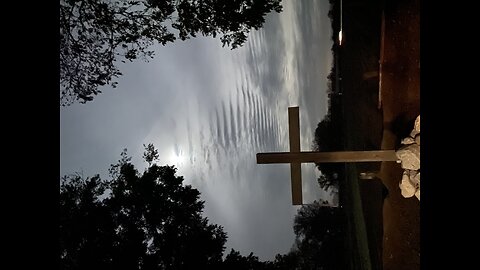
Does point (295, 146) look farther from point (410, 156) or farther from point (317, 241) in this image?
point (317, 241)

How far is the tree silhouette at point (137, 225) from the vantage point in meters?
7.84

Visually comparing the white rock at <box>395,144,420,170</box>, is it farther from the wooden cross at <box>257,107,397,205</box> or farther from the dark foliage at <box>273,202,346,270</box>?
the dark foliage at <box>273,202,346,270</box>

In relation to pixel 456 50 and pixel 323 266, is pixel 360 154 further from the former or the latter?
pixel 456 50

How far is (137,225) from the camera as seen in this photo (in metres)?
8.13

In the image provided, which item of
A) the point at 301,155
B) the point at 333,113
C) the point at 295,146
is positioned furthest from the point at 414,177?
the point at 333,113

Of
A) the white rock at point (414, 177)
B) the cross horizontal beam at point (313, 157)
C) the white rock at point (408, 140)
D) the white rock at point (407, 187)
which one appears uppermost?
the white rock at point (408, 140)

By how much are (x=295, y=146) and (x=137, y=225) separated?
3.49m

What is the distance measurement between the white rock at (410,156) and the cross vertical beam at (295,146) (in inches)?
60.2

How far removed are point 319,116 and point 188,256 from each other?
383 centimetres

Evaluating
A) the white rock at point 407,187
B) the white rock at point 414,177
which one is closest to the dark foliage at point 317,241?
the white rock at point 407,187

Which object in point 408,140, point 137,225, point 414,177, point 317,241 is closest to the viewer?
point 414,177

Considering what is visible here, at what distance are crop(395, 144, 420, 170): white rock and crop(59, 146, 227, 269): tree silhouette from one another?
3778 mm

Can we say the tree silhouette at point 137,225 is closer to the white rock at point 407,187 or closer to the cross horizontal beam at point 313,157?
the cross horizontal beam at point 313,157

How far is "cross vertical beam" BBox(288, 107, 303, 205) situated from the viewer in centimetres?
663
